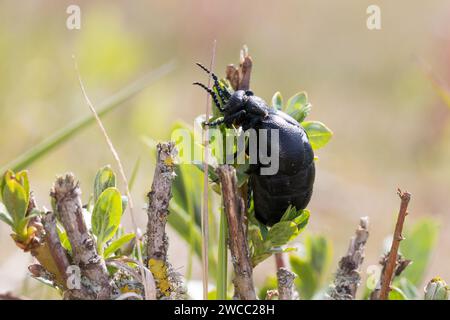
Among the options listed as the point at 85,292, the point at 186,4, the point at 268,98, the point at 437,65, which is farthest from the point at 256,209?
the point at 186,4

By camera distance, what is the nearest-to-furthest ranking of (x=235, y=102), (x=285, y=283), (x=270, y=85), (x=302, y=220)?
(x=285, y=283)
(x=302, y=220)
(x=235, y=102)
(x=270, y=85)

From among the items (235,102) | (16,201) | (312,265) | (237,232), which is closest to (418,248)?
(312,265)

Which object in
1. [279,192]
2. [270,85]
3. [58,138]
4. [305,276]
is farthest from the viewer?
[270,85]

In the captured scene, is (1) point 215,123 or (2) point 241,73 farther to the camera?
(2) point 241,73

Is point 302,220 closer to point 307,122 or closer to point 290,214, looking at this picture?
point 290,214

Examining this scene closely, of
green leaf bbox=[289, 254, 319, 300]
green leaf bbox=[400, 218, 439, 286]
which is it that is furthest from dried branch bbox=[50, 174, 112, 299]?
green leaf bbox=[400, 218, 439, 286]

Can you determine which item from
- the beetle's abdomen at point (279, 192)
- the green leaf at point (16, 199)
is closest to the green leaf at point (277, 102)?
the beetle's abdomen at point (279, 192)

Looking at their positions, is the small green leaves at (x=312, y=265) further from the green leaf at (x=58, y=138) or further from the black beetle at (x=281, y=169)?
the green leaf at (x=58, y=138)

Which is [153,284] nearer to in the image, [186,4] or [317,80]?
[317,80]
